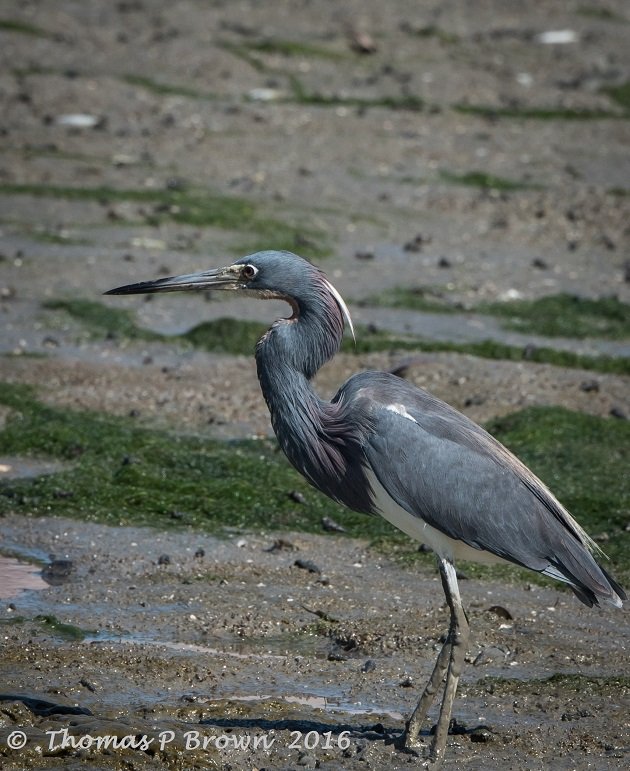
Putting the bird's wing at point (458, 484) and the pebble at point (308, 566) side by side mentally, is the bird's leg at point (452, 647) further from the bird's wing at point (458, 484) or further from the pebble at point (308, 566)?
the pebble at point (308, 566)

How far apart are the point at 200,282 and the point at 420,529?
1.54 m

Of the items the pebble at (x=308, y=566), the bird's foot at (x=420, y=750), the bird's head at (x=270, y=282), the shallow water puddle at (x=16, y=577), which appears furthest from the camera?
the pebble at (x=308, y=566)

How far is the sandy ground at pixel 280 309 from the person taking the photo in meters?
6.45

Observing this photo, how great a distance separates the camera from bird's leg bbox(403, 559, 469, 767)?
607 centimetres

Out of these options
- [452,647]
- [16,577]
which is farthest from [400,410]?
[16,577]

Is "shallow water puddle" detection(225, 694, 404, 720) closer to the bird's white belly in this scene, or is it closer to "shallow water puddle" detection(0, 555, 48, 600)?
the bird's white belly

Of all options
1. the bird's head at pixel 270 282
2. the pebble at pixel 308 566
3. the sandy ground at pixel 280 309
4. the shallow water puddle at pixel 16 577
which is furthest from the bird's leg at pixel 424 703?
the shallow water puddle at pixel 16 577

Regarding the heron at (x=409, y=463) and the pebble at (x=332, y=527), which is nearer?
the heron at (x=409, y=463)

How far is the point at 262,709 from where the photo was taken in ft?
21.0

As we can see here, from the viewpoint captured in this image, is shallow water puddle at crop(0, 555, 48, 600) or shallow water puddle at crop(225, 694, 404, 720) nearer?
shallow water puddle at crop(225, 694, 404, 720)

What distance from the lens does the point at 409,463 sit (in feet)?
20.8

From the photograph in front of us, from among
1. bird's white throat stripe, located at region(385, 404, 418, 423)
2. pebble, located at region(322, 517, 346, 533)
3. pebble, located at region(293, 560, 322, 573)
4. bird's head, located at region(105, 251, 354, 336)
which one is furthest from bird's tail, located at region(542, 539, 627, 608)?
pebble, located at region(322, 517, 346, 533)

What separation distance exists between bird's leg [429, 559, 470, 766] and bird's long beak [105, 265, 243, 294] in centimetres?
163

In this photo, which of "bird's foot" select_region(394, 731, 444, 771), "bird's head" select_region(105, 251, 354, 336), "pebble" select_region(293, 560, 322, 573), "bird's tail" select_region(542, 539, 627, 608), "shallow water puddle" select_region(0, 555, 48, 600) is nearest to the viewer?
"bird's foot" select_region(394, 731, 444, 771)
